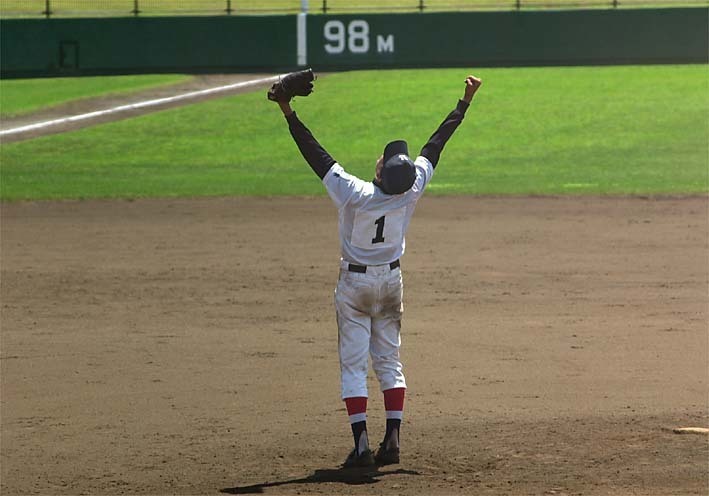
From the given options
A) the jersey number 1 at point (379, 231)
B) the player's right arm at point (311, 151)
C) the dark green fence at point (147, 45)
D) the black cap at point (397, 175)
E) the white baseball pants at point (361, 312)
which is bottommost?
the white baseball pants at point (361, 312)

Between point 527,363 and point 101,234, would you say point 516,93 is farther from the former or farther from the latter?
point 527,363

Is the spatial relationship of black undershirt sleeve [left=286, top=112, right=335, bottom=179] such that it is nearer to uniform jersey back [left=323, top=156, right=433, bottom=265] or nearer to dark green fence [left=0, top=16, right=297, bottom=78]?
uniform jersey back [left=323, top=156, right=433, bottom=265]

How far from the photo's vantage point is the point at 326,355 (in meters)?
10.8

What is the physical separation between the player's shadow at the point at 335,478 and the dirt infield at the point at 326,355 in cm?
2

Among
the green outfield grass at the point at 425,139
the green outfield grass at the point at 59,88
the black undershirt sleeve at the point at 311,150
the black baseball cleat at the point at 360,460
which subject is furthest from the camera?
the green outfield grass at the point at 59,88

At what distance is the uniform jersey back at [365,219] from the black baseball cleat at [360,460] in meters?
1.13

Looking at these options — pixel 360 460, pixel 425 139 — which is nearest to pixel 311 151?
pixel 360 460

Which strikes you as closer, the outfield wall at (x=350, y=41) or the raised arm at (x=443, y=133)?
the raised arm at (x=443, y=133)

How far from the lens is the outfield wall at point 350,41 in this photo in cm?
3209

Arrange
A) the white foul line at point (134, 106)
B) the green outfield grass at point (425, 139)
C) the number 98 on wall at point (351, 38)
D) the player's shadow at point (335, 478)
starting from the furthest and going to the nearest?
the number 98 on wall at point (351, 38)
the white foul line at point (134, 106)
the green outfield grass at point (425, 139)
the player's shadow at point (335, 478)

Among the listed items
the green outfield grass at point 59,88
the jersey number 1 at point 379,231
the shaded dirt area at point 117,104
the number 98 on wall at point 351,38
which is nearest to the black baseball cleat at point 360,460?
the jersey number 1 at point 379,231

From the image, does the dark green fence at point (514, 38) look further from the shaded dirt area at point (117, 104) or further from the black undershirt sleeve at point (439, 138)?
the black undershirt sleeve at point (439, 138)

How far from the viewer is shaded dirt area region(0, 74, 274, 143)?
27531 mm

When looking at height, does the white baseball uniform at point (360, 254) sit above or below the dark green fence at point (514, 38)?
below
